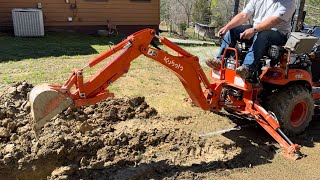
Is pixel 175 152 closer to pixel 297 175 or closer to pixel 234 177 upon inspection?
pixel 234 177

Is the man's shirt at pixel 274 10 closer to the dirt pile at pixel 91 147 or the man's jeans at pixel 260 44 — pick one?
the man's jeans at pixel 260 44

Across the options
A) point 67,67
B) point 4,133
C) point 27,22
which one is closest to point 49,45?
point 27,22

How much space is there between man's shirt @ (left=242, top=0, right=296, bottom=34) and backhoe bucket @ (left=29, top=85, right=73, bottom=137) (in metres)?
3.07

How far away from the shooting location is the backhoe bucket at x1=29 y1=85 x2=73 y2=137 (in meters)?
3.75

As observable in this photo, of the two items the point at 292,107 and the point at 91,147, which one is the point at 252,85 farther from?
the point at 91,147

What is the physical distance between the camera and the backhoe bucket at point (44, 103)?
375cm

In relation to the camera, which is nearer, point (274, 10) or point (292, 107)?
point (274, 10)

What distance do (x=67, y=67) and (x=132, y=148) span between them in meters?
4.80

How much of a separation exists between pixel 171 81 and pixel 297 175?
13.8 ft

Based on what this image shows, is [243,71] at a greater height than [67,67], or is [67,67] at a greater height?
[243,71]

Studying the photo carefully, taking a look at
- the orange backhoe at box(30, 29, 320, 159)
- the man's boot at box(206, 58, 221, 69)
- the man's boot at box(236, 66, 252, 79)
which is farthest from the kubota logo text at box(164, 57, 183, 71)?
the man's boot at box(206, 58, 221, 69)

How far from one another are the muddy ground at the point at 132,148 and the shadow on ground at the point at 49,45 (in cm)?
465

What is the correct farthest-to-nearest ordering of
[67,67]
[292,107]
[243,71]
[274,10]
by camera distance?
[67,67] < [292,107] < [274,10] < [243,71]

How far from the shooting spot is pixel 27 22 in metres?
13.3
